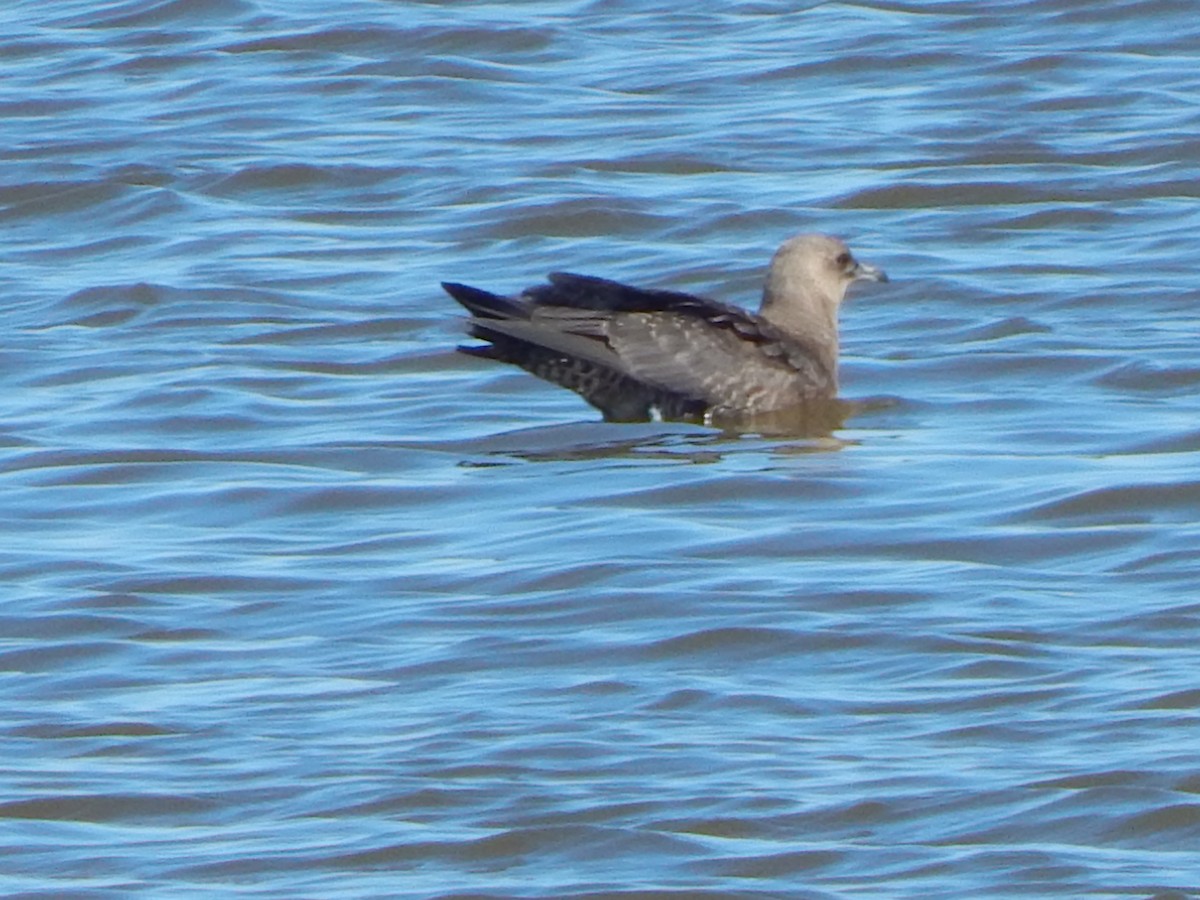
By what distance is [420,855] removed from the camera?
620cm

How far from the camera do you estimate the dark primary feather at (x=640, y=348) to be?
10570 millimetres

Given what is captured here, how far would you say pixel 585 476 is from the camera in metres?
9.74

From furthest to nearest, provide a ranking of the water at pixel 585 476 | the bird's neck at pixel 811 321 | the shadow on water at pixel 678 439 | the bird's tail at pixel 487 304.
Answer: the bird's neck at pixel 811 321 < the bird's tail at pixel 487 304 < the shadow on water at pixel 678 439 < the water at pixel 585 476

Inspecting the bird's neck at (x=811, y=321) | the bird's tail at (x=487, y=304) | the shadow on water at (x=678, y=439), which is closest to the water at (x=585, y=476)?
the shadow on water at (x=678, y=439)

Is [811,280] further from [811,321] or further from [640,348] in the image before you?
[640,348]

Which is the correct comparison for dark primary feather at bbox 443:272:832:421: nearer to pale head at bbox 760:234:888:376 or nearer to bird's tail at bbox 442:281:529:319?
bird's tail at bbox 442:281:529:319

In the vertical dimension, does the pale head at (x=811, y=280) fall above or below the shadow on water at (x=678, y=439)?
above

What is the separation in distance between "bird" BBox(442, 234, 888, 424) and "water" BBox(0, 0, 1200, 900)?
19 cm

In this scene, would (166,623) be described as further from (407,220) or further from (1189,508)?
(407,220)

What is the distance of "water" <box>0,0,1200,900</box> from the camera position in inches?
250

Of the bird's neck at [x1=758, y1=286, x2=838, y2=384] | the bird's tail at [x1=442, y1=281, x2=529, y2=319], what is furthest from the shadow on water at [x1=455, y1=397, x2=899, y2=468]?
the bird's tail at [x1=442, y1=281, x2=529, y2=319]

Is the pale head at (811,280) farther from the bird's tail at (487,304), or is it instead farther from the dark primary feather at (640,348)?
the bird's tail at (487,304)

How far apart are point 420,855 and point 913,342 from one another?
5.65 m

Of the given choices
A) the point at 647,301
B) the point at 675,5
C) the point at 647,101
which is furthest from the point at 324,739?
the point at 675,5
